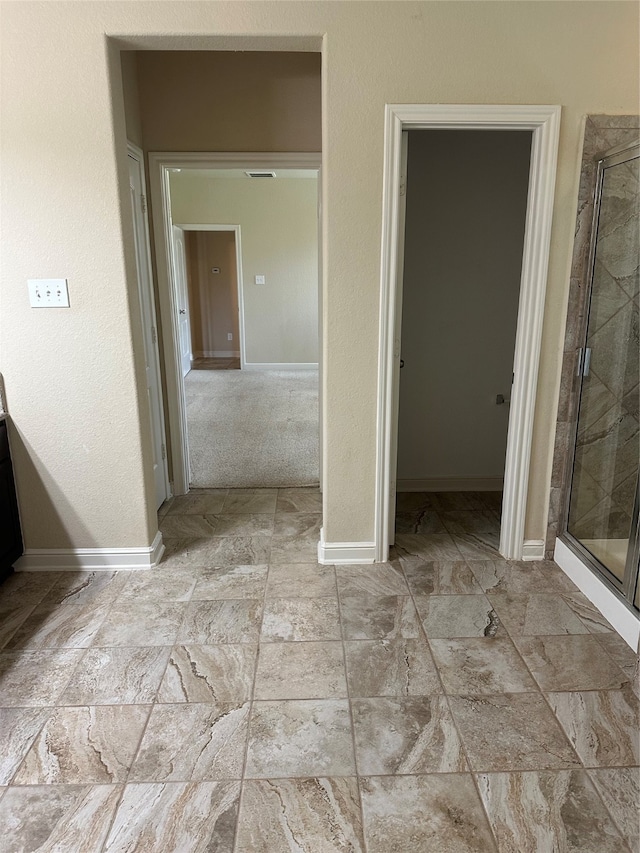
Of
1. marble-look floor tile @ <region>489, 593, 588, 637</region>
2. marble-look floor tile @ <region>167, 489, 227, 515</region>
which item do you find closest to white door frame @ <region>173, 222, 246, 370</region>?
marble-look floor tile @ <region>167, 489, 227, 515</region>

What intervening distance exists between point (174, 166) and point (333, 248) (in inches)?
57.6

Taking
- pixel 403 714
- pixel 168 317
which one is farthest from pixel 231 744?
pixel 168 317

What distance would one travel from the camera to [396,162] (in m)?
2.37

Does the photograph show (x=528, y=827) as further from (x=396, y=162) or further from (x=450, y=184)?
(x=450, y=184)

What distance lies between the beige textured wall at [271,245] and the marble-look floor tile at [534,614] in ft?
20.2

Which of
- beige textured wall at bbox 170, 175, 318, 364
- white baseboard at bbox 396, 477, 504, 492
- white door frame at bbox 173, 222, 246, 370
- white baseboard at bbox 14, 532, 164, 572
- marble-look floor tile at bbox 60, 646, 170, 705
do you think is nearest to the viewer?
marble-look floor tile at bbox 60, 646, 170, 705

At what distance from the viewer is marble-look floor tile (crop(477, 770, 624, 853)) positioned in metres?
1.40

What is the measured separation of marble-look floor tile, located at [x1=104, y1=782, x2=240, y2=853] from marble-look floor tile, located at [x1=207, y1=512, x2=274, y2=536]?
163cm

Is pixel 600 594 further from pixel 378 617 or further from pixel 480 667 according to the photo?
pixel 378 617

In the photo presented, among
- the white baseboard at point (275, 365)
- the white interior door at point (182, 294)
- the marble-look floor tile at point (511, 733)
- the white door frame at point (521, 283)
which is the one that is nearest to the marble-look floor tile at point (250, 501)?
the white door frame at point (521, 283)

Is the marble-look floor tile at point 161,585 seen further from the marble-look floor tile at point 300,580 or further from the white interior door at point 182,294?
the white interior door at point 182,294

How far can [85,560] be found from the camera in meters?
2.75

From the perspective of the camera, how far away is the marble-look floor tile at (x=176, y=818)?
1400 mm

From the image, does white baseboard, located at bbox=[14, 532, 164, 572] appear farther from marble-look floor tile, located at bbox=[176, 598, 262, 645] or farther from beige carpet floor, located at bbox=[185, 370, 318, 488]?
beige carpet floor, located at bbox=[185, 370, 318, 488]
